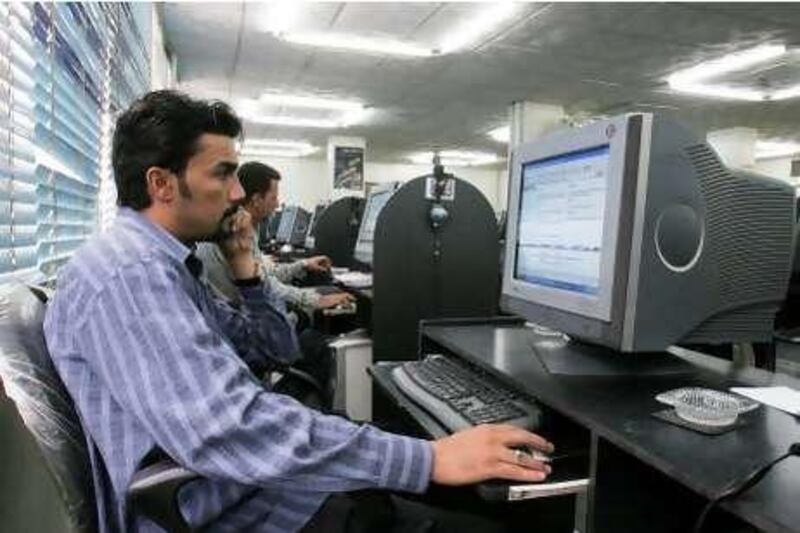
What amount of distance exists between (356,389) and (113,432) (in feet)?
5.86

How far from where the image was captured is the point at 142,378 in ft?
2.68

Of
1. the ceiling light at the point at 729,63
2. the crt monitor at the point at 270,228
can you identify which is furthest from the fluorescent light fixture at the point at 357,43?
the crt monitor at the point at 270,228

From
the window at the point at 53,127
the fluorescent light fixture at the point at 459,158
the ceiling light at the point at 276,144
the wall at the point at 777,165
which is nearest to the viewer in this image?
the window at the point at 53,127

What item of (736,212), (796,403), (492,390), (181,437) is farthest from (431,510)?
(736,212)

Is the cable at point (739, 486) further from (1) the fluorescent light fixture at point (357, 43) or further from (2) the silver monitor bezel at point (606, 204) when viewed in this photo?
(1) the fluorescent light fixture at point (357, 43)

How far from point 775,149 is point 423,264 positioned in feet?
37.3

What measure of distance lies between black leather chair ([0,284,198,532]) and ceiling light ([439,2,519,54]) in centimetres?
413

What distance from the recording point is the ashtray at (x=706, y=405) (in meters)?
0.83

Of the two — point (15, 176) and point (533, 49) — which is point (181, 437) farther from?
point (533, 49)

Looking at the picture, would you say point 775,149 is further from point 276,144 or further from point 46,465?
point 46,465

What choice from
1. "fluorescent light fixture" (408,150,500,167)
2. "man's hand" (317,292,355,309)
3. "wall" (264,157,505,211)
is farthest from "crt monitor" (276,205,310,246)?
"wall" (264,157,505,211)

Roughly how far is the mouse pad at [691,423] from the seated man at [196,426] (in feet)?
0.53

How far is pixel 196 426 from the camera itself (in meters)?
0.81

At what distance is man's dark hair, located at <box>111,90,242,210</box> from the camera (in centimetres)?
101
